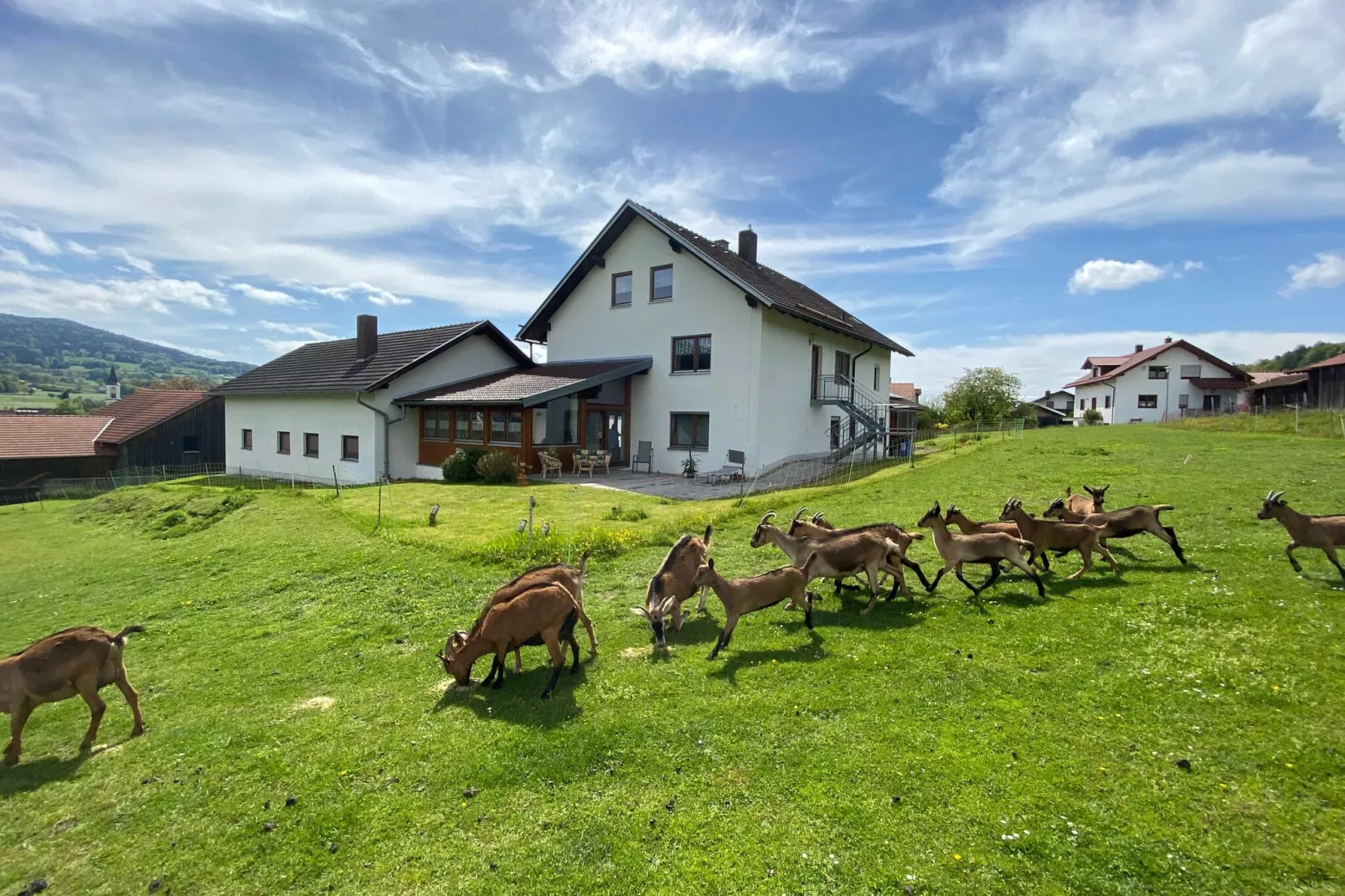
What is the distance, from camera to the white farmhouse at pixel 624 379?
23719 millimetres

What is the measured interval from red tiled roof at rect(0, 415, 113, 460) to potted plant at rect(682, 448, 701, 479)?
39.6 m

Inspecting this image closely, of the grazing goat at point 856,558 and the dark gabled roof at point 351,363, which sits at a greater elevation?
the dark gabled roof at point 351,363

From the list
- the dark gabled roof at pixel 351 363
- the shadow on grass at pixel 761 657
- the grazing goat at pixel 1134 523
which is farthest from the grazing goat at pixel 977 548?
the dark gabled roof at pixel 351 363

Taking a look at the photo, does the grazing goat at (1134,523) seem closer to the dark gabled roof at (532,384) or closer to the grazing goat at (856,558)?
the grazing goat at (856,558)

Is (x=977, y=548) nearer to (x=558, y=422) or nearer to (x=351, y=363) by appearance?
(x=558, y=422)

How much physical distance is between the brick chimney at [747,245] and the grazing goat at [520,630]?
25533mm

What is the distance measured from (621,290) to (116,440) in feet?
116

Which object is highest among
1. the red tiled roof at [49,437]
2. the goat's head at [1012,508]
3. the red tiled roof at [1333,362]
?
the red tiled roof at [1333,362]

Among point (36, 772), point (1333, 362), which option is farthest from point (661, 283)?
point (1333, 362)

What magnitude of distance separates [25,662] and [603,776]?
201 inches

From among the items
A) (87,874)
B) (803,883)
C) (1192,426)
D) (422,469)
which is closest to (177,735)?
(87,874)

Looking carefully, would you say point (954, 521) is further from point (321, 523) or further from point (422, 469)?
point (422, 469)

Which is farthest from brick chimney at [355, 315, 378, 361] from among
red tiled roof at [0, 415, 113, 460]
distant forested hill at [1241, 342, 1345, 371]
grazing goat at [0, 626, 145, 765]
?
distant forested hill at [1241, 342, 1345, 371]

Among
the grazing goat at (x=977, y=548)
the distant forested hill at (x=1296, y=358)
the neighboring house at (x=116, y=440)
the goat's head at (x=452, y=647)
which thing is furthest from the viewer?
the distant forested hill at (x=1296, y=358)
